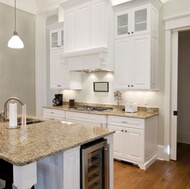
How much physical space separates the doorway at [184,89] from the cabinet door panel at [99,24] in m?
2.28

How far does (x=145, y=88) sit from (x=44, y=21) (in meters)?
3.88

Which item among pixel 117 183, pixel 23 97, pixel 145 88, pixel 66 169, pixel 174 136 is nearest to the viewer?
pixel 66 169

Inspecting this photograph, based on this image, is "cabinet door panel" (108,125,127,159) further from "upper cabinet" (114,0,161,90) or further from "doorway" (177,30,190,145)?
"doorway" (177,30,190,145)

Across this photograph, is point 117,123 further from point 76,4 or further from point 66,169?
point 76,4

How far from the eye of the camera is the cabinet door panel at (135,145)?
3.23m

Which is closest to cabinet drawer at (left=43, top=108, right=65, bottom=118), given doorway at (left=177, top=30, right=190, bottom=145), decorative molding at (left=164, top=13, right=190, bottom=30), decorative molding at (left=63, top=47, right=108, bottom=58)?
decorative molding at (left=63, top=47, right=108, bottom=58)

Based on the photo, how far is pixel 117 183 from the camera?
277 cm

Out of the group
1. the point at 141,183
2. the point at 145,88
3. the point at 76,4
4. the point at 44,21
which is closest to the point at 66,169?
the point at 141,183

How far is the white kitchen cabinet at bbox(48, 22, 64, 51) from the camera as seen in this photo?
4.78m

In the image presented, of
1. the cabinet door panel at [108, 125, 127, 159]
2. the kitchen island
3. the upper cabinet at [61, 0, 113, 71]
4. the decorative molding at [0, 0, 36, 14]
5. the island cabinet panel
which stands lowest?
the cabinet door panel at [108, 125, 127, 159]

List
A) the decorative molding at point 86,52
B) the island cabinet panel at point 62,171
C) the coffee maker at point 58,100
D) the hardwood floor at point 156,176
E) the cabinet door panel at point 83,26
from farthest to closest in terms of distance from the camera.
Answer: the coffee maker at point 58,100, the cabinet door panel at point 83,26, the decorative molding at point 86,52, the hardwood floor at point 156,176, the island cabinet panel at point 62,171

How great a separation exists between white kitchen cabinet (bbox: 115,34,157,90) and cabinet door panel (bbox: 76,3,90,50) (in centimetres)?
69

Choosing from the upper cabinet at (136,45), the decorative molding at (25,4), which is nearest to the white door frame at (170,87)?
the upper cabinet at (136,45)

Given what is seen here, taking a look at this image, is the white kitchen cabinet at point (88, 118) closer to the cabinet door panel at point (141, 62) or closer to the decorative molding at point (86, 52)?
the cabinet door panel at point (141, 62)
